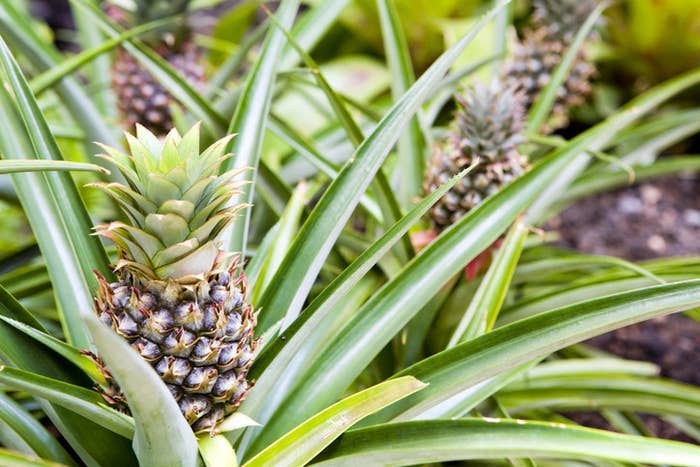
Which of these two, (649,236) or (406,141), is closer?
(406,141)

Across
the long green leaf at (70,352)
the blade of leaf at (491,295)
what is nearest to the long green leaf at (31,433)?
the long green leaf at (70,352)

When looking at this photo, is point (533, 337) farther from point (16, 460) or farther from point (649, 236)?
point (649, 236)

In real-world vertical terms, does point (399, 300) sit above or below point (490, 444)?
above

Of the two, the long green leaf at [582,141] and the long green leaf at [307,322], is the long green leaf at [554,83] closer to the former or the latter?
the long green leaf at [582,141]

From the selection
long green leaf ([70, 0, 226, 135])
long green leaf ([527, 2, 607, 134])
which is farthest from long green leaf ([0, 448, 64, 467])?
long green leaf ([527, 2, 607, 134])

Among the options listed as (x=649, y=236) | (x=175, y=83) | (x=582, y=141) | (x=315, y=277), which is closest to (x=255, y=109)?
(x=175, y=83)

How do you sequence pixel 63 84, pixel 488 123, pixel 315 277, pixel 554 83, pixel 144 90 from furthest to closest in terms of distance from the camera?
pixel 144 90 < pixel 554 83 < pixel 63 84 < pixel 488 123 < pixel 315 277

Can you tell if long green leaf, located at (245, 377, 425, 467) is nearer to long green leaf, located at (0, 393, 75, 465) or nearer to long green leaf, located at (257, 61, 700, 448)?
long green leaf, located at (257, 61, 700, 448)
